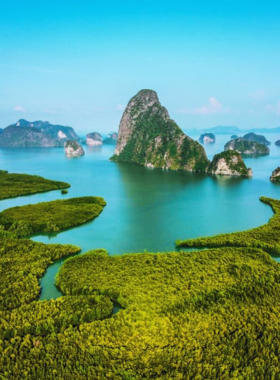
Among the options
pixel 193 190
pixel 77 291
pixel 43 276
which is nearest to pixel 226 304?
pixel 77 291

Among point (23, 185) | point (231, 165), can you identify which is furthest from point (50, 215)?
point (231, 165)

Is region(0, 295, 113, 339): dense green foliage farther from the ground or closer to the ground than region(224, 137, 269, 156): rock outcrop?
closer to the ground

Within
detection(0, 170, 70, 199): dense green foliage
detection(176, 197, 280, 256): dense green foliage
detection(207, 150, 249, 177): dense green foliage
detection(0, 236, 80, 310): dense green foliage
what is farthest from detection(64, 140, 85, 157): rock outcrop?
detection(176, 197, 280, 256): dense green foliage

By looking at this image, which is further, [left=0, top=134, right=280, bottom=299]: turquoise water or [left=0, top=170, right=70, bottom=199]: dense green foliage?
[left=0, top=170, right=70, bottom=199]: dense green foliage

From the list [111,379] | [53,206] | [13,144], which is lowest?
[111,379]

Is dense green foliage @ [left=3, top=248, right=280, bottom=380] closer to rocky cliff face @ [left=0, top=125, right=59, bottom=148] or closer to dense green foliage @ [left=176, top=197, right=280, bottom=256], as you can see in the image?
dense green foliage @ [left=176, top=197, right=280, bottom=256]

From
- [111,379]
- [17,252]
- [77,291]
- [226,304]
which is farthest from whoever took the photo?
[17,252]

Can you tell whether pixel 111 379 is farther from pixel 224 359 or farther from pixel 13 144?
pixel 13 144

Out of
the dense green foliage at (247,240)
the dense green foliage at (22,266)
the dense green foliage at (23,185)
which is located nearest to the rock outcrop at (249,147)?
the dense green foliage at (23,185)
